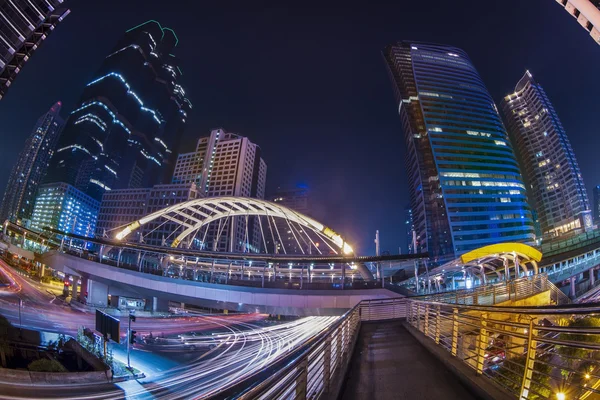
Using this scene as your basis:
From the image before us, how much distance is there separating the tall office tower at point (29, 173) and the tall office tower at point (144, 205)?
10868cm

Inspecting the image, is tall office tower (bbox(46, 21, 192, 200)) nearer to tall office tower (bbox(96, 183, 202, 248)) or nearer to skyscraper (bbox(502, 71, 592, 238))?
tall office tower (bbox(96, 183, 202, 248))

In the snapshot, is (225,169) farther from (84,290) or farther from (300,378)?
(300,378)

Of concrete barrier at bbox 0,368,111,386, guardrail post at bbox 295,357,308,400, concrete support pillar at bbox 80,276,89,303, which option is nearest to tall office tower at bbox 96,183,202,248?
concrete support pillar at bbox 80,276,89,303

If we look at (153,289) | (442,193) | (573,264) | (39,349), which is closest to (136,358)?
(39,349)

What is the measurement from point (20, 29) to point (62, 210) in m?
105

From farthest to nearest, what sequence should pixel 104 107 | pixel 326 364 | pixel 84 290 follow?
1. pixel 104 107
2. pixel 84 290
3. pixel 326 364

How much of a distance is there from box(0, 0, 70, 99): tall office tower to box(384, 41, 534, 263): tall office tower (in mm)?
105533

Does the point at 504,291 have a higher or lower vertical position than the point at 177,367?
higher

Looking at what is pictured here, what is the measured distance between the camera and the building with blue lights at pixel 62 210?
439 feet

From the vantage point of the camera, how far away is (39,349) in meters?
20.0

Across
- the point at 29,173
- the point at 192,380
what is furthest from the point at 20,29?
the point at 29,173

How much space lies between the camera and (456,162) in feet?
319

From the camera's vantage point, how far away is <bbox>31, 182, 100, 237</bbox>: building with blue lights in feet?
439

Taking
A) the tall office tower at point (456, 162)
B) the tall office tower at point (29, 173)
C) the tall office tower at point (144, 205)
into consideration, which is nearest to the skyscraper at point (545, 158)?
the tall office tower at point (456, 162)
